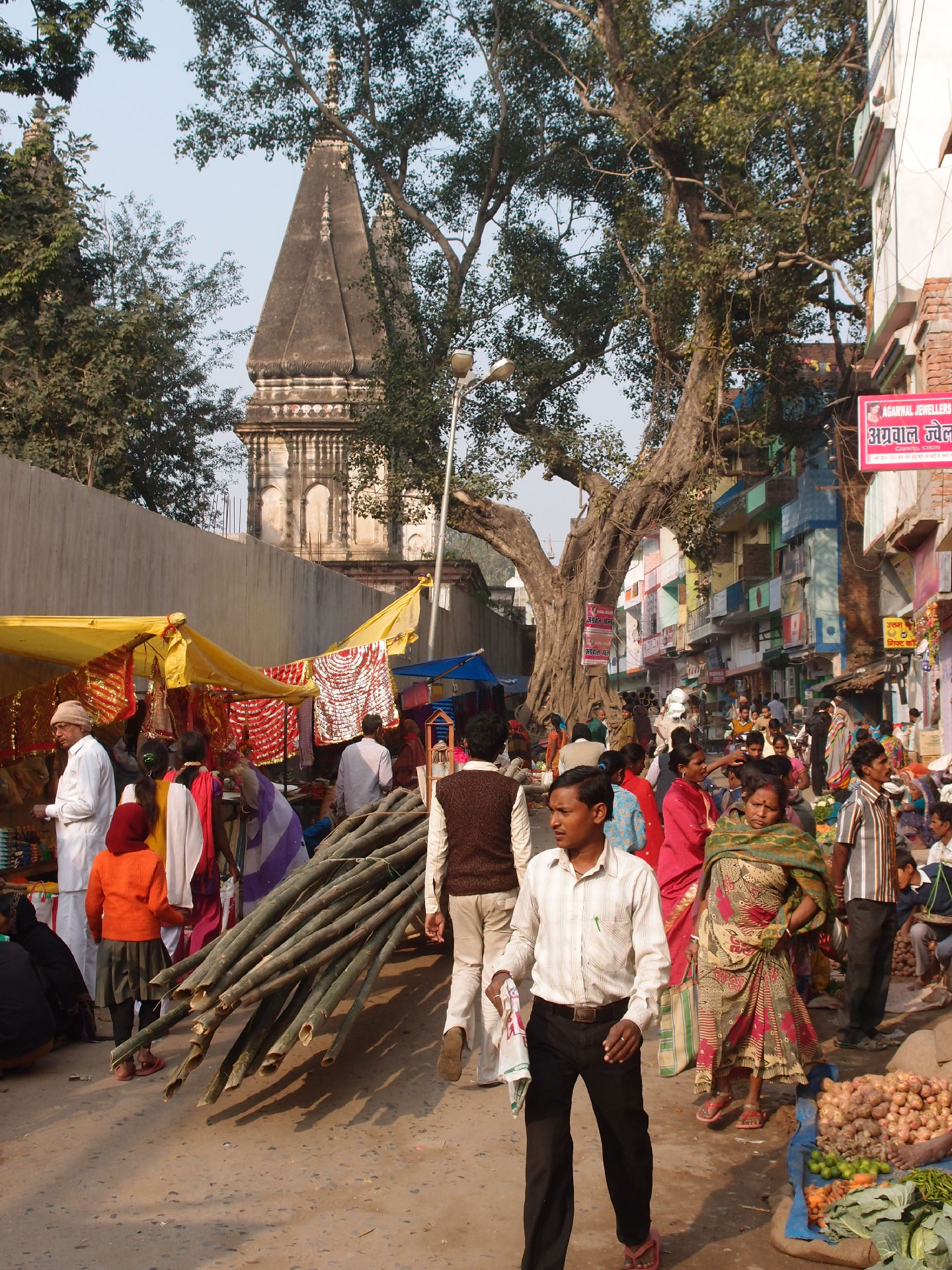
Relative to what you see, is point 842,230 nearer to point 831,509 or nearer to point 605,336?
point 605,336

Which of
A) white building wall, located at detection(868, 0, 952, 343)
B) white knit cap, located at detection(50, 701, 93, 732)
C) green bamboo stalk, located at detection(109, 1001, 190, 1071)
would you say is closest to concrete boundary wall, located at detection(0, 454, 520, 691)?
white knit cap, located at detection(50, 701, 93, 732)

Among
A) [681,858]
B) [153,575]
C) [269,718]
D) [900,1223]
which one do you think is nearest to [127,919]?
[681,858]

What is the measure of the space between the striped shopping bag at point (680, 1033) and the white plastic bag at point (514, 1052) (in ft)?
6.09

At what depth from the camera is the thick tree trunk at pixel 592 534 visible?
19953mm

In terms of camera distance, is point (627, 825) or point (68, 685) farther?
point (68, 685)

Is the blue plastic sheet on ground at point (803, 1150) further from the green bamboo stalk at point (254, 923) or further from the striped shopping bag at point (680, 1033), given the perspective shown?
the green bamboo stalk at point (254, 923)

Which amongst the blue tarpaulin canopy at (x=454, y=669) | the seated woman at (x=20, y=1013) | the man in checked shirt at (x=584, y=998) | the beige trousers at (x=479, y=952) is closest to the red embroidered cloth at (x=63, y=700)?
the seated woman at (x=20, y=1013)

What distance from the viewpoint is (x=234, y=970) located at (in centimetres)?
539

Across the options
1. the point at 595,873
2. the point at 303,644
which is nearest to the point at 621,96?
the point at 303,644

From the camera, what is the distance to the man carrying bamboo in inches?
222

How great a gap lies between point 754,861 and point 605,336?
63.5 feet

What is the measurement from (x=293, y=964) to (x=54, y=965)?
1.61 m

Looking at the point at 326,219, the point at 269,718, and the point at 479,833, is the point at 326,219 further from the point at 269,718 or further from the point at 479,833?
the point at 479,833

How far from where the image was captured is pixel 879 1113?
465cm
